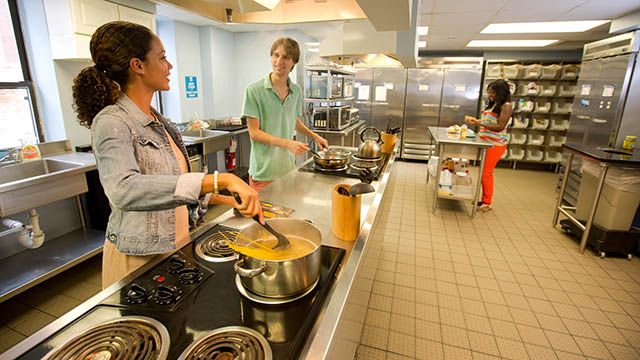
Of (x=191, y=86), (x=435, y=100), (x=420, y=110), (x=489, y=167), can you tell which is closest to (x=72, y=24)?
(x=191, y=86)

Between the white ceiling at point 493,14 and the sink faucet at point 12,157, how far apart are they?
181 centimetres

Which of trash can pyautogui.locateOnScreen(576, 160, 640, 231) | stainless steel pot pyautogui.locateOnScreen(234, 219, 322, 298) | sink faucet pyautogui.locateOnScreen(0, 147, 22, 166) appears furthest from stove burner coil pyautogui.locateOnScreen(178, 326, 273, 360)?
trash can pyautogui.locateOnScreen(576, 160, 640, 231)

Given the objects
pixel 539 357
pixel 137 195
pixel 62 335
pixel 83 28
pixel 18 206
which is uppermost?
pixel 83 28

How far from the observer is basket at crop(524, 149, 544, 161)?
674 centimetres

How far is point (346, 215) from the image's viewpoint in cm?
126

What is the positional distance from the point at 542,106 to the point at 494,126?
370cm

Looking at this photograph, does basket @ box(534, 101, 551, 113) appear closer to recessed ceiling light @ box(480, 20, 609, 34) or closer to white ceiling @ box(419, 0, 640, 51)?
white ceiling @ box(419, 0, 640, 51)

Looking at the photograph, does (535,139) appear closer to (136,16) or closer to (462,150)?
(462,150)

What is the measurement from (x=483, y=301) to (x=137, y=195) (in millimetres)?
2501

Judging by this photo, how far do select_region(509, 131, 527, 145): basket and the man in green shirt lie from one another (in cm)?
615

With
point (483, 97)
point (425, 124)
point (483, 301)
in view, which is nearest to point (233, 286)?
point (483, 301)

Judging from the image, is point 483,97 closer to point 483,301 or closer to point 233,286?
point 483,301

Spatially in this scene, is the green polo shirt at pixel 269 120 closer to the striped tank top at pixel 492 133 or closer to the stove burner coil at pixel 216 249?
the stove burner coil at pixel 216 249

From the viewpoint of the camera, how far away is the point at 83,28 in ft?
8.93
